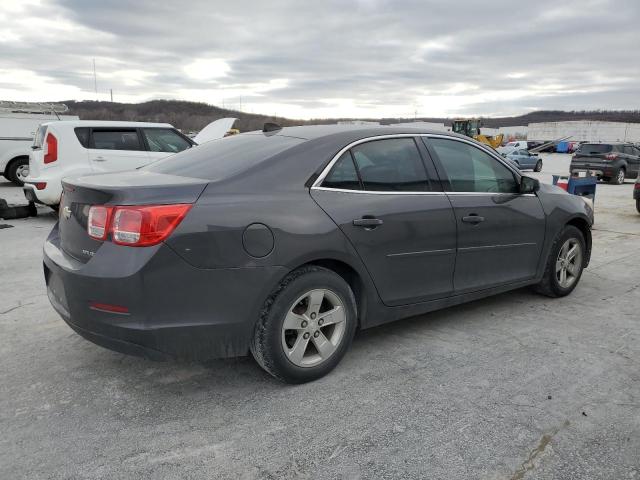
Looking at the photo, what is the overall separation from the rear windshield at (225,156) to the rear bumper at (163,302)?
0.64 meters

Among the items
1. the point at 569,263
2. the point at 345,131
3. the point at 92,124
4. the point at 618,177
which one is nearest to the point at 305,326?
the point at 345,131

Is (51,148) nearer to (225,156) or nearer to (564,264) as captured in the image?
(225,156)

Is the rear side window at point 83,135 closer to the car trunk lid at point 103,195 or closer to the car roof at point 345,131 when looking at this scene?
the car roof at point 345,131

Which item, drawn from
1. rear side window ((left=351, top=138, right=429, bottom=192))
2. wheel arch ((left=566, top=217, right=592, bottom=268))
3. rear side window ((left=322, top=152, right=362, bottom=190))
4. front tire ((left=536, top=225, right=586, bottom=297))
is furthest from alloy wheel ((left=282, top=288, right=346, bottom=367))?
wheel arch ((left=566, top=217, right=592, bottom=268))

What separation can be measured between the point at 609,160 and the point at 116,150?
1820 cm

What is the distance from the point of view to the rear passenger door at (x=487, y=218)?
3.92 m

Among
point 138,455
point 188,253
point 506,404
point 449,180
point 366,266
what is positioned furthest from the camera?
point 449,180

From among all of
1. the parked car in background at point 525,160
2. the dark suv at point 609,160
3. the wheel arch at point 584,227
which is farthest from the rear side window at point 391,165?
the parked car in background at point 525,160

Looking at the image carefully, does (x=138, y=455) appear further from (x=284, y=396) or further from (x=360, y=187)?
(x=360, y=187)

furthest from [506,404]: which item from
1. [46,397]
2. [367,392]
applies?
[46,397]

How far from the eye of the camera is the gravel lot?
243 cm

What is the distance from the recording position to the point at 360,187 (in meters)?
3.41

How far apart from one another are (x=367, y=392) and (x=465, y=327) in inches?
54.5

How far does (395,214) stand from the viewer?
3.47 metres
